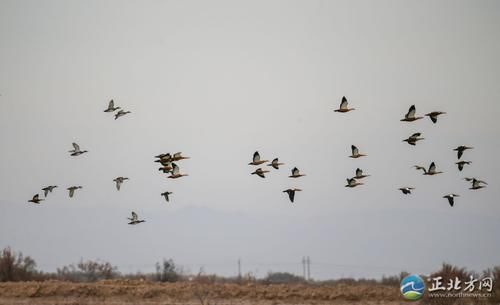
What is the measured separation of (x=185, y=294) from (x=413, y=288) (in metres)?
11.2

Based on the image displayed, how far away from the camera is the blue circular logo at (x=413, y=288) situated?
4353 centimetres

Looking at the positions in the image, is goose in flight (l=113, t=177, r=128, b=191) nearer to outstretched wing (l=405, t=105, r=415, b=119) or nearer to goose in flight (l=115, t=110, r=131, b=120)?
goose in flight (l=115, t=110, r=131, b=120)

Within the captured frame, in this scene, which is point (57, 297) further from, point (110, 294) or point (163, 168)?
point (163, 168)

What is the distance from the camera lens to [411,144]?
145 feet

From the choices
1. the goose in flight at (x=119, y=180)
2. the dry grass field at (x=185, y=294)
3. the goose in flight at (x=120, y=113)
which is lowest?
the dry grass field at (x=185, y=294)

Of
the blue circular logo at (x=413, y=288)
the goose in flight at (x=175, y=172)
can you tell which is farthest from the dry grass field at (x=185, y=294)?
the goose in flight at (x=175, y=172)

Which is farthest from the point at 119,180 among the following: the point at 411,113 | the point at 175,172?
the point at 411,113

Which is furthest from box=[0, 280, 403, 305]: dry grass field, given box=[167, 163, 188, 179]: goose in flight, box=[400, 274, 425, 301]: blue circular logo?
box=[167, 163, 188, 179]: goose in flight

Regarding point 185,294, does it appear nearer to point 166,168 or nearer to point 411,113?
point 166,168

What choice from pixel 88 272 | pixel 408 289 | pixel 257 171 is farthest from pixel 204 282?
pixel 88 272

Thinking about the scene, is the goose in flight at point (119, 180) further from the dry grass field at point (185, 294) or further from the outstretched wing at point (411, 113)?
the outstretched wing at point (411, 113)

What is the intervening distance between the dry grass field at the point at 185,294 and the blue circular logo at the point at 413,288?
0.54 m

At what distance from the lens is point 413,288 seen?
145 ft

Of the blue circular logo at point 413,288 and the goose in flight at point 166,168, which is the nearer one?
the goose in flight at point 166,168
